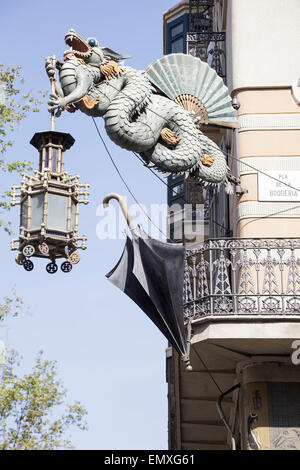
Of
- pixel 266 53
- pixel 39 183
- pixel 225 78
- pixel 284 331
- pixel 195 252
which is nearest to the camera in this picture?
pixel 39 183

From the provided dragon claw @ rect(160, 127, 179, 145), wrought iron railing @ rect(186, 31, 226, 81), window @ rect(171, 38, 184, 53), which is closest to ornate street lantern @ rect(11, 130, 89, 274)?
dragon claw @ rect(160, 127, 179, 145)

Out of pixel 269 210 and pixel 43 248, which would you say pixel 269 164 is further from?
pixel 43 248

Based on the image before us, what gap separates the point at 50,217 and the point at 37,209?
218 millimetres

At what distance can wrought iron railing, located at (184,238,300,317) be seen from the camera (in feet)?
50.0

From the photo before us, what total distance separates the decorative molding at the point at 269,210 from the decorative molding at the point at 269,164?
22.1 inches

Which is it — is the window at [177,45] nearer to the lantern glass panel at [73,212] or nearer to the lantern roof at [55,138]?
the lantern roof at [55,138]

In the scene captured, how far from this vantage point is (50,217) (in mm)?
13078

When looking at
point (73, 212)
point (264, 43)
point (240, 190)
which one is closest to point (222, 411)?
point (240, 190)

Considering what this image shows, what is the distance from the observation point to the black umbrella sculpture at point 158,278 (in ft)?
50.3

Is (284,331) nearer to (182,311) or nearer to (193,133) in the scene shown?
(182,311)

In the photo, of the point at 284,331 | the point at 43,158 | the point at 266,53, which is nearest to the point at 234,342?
the point at 284,331

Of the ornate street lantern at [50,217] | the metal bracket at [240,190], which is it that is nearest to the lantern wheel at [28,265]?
the ornate street lantern at [50,217]

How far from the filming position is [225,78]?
19.3 metres
